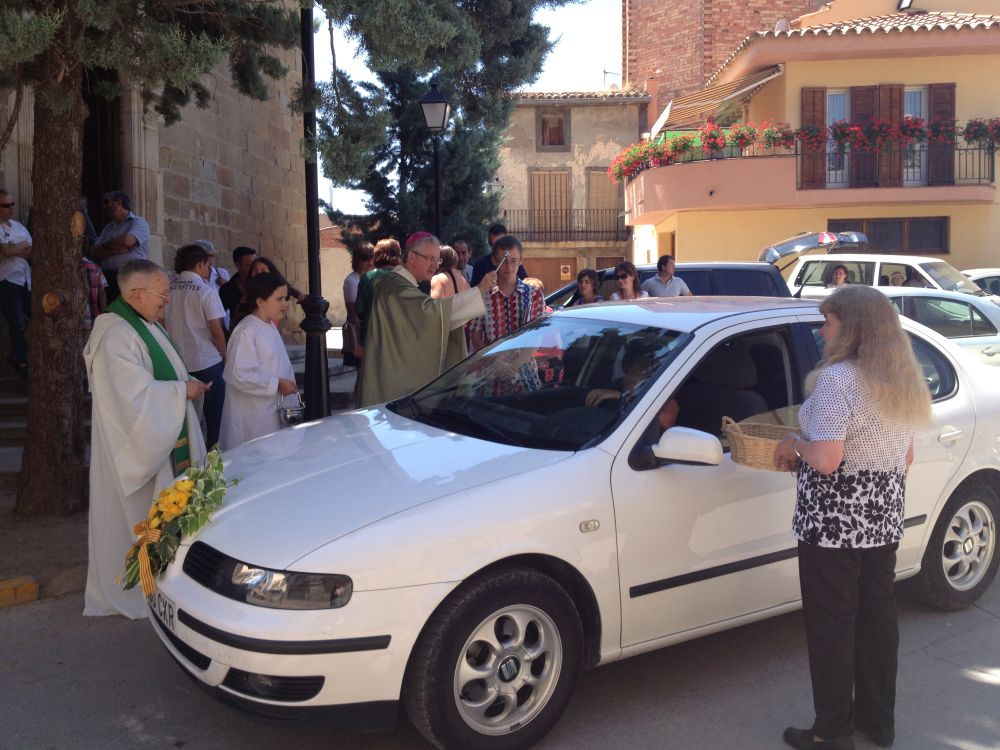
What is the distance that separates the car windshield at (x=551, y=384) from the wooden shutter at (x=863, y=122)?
21373 millimetres

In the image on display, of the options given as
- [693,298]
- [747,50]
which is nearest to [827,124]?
[747,50]

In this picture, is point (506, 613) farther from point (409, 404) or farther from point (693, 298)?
point (693, 298)

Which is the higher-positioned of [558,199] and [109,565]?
[558,199]

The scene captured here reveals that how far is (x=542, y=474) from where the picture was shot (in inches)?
139

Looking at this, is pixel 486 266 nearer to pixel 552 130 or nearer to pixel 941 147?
pixel 941 147

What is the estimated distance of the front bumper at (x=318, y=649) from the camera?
308 centimetres

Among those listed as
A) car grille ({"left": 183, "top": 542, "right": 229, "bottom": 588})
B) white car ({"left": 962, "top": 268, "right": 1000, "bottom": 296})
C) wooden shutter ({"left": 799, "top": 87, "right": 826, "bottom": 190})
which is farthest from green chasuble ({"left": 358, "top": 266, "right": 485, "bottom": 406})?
wooden shutter ({"left": 799, "top": 87, "right": 826, "bottom": 190})

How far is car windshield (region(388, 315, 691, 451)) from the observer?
395 cm

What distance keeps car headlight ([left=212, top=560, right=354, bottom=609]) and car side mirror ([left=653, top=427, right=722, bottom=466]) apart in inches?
50.7

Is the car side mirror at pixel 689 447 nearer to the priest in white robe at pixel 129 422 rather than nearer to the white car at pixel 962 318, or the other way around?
the priest in white robe at pixel 129 422

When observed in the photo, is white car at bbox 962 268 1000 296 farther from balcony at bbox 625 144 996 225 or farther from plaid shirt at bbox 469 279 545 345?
plaid shirt at bbox 469 279 545 345

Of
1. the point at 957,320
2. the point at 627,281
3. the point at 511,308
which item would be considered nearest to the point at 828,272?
the point at 957,320

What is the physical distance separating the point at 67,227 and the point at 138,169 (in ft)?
15.8

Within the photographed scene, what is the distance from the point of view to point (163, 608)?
3.56m
